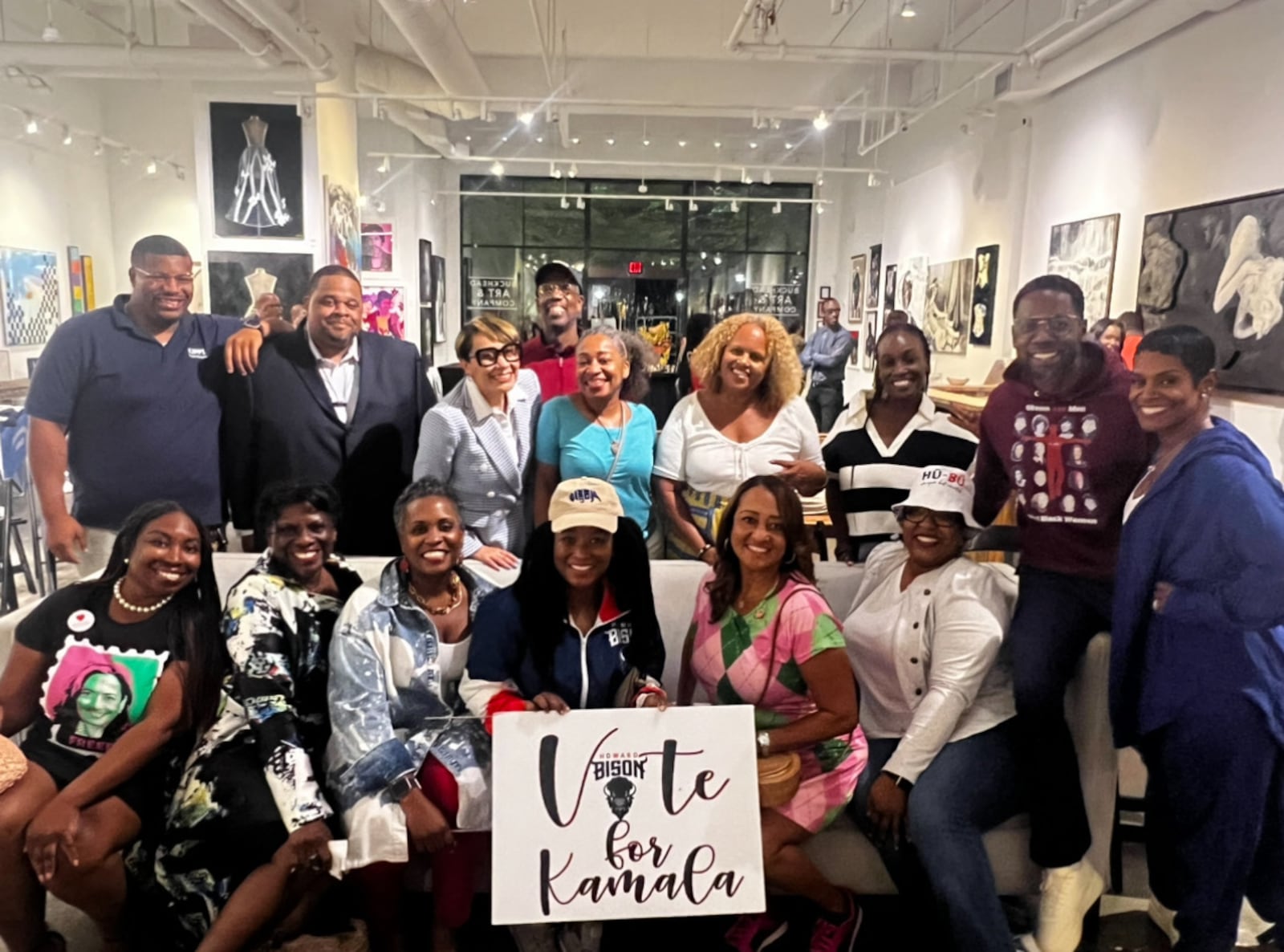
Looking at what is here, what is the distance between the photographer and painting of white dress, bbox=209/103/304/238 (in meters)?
6.07

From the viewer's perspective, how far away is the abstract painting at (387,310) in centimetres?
944

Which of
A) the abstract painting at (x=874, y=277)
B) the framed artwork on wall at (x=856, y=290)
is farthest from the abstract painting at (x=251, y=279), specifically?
the framed artwork on wall at (x=856, y=290)

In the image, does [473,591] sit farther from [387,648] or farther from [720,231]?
[720,231]

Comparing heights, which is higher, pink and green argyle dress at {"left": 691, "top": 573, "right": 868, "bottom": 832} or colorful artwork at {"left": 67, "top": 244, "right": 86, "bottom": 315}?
colorful artwork at {"left": 67, "top": 244, "right": 86, "bottom": 315}

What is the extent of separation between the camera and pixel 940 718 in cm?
219

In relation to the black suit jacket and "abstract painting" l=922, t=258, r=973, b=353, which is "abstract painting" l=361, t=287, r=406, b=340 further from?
the black suit jacket

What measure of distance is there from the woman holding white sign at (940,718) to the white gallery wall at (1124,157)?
8.99 feet

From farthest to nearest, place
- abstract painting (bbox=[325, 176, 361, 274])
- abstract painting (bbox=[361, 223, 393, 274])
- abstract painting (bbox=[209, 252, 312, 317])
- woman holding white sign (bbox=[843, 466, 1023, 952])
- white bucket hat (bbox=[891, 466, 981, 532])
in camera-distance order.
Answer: abstract painting (bbox=[361, 223, 393, 274]) < abstract painting (bbox=[325, 176, 361, 274]) < abstract painting (bbox=[209, 252, 312, 317]) < white bucket hat (bbox=[891, 466, 981, 532]) < woman holding white sign (bbox=[843, 466, 1023, 952])

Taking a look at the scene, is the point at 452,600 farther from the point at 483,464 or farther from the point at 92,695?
the point at 92,695

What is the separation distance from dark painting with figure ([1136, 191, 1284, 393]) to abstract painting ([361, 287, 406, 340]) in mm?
7032

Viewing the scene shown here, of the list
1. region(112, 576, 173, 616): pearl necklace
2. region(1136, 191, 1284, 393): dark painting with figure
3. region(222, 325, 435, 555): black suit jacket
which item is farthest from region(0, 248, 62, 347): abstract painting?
region(1136, 191, 1284, 393): dark painting with figure

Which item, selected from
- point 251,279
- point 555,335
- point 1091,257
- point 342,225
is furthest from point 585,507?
point 342,225

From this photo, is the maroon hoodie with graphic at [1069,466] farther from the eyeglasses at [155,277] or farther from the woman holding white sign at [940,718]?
the eyeglasses at [155,277]

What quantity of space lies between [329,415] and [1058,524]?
2242mm
